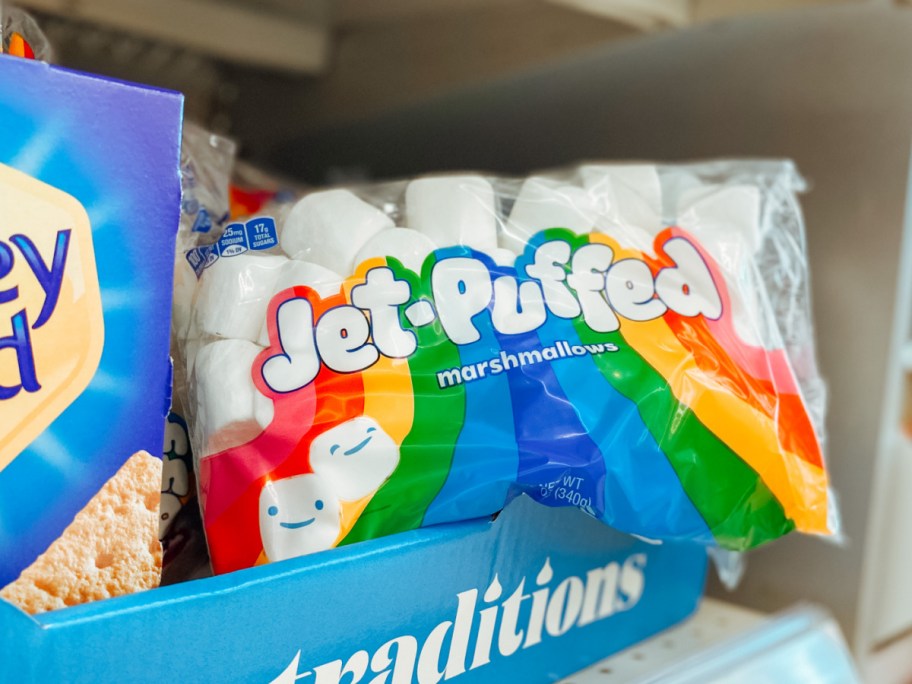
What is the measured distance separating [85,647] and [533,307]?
315 millimetres

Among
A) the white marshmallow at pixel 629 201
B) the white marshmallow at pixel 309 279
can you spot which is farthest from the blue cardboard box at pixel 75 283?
the white marshmallow at pixel 629 201

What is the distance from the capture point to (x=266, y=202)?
0.82 m

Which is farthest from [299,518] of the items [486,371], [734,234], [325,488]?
[734,234]

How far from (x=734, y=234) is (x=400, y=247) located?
0.26m

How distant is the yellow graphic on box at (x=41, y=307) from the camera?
0.39m

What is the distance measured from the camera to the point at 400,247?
0.56 meters

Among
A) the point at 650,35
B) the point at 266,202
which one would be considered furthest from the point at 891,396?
the point at 266,202

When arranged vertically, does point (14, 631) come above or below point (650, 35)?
below

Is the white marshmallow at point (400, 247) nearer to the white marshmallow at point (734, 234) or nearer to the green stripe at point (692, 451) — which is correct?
the green stripe at point (692, 451)

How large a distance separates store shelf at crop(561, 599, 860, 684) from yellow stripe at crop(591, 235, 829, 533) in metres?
0.14

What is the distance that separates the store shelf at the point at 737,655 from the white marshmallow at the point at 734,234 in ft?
0.82

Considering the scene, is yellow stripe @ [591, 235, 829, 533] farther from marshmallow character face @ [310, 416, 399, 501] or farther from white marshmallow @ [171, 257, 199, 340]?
white marshmallow @ [171, 257, 199, 340]

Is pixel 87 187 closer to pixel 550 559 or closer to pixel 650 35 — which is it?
pixel 550 559

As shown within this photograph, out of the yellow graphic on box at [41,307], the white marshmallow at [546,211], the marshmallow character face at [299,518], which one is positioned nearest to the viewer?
the yellow graphic on box at [41,307]
